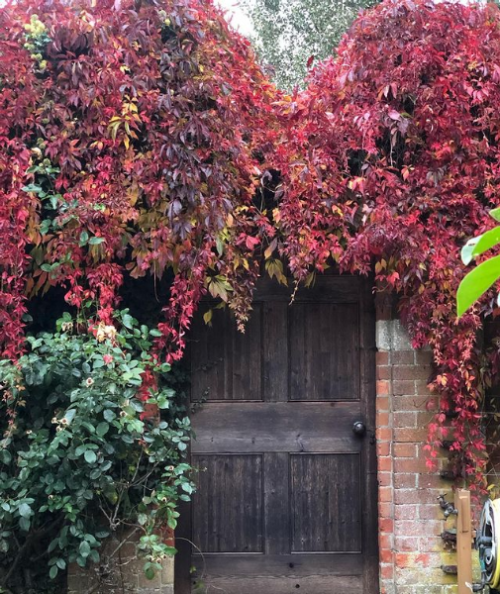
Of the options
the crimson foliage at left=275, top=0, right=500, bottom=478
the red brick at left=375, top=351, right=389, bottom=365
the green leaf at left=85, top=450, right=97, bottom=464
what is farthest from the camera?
the red brick at left=375, top=351, right=389, bottom=365

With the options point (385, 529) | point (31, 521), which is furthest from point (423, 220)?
point (31, 521)

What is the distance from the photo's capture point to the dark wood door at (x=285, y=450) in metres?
4.54

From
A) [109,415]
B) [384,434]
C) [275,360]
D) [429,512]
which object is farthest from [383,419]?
[109,415]

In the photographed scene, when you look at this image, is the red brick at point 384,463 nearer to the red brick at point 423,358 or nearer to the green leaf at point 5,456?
the red brick at point 423,358

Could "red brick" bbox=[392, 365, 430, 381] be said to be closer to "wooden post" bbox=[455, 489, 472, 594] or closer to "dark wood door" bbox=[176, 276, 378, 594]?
"dark wood door" bbox=[176, 276, 378, 594]

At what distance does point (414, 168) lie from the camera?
421cm

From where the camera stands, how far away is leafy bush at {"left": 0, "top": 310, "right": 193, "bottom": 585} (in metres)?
3.62

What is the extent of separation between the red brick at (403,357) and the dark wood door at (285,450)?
7.2 inches

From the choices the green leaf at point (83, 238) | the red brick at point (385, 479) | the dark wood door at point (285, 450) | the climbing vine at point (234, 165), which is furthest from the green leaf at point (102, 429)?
the red brick at point (385, 479)

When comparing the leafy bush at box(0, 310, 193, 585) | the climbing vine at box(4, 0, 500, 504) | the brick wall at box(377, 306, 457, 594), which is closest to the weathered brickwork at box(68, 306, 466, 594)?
the brick wall at box(377, 306, 457, 594)

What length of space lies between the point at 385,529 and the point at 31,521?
1.96 m

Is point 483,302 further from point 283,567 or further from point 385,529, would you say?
point 283,567

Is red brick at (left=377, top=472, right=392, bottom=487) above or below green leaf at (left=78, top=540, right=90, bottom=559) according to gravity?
above

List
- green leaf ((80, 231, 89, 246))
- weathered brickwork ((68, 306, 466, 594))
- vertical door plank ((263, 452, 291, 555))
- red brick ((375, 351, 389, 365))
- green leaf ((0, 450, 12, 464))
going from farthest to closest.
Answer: vertical door plank ((263, 452, 291, 555)) → red brick ((375, 351, 389, 365)) → weathered brickwork ((68, 306, 466, 594)) → green leaf ((80, 231, 89, 246)) → green leaf ((0, 450, 12, 464))
